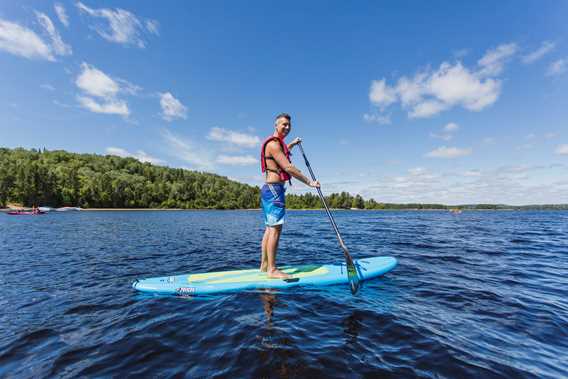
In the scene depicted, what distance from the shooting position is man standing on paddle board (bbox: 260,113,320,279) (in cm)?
570

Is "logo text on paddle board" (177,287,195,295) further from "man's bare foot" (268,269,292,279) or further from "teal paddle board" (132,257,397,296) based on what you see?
"man's bare foot" (268,269,292,279)

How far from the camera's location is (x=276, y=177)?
5.87m

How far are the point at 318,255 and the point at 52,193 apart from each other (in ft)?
375

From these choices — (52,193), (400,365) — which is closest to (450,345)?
(400,365)

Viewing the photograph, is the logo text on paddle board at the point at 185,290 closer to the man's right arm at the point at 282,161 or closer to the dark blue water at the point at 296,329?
the dark blue water at the point at 296,329

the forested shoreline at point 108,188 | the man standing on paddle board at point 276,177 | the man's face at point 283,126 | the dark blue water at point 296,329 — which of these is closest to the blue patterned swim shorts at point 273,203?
the man standing on paddle board at point 276,177

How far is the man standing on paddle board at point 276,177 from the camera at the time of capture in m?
5.70

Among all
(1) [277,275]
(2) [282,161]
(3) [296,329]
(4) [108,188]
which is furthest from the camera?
(4) [108,188]

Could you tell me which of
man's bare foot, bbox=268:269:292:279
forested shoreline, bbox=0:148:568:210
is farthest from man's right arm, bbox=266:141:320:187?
forested shoreline, bbox=0:148:568:210

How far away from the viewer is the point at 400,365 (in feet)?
10.5

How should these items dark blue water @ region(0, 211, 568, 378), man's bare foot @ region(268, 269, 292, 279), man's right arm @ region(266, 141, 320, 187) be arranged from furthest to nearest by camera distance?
man's bare foot @ region(268, 269, 292, 279) < man's right arm @ region(266, 141, 320, 187) < dark blue water @ region(0, 211, 568, 378)

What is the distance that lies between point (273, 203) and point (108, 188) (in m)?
116

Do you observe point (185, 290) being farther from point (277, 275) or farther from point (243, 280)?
point (277, 275)

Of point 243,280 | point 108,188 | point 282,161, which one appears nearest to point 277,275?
point 243,280
